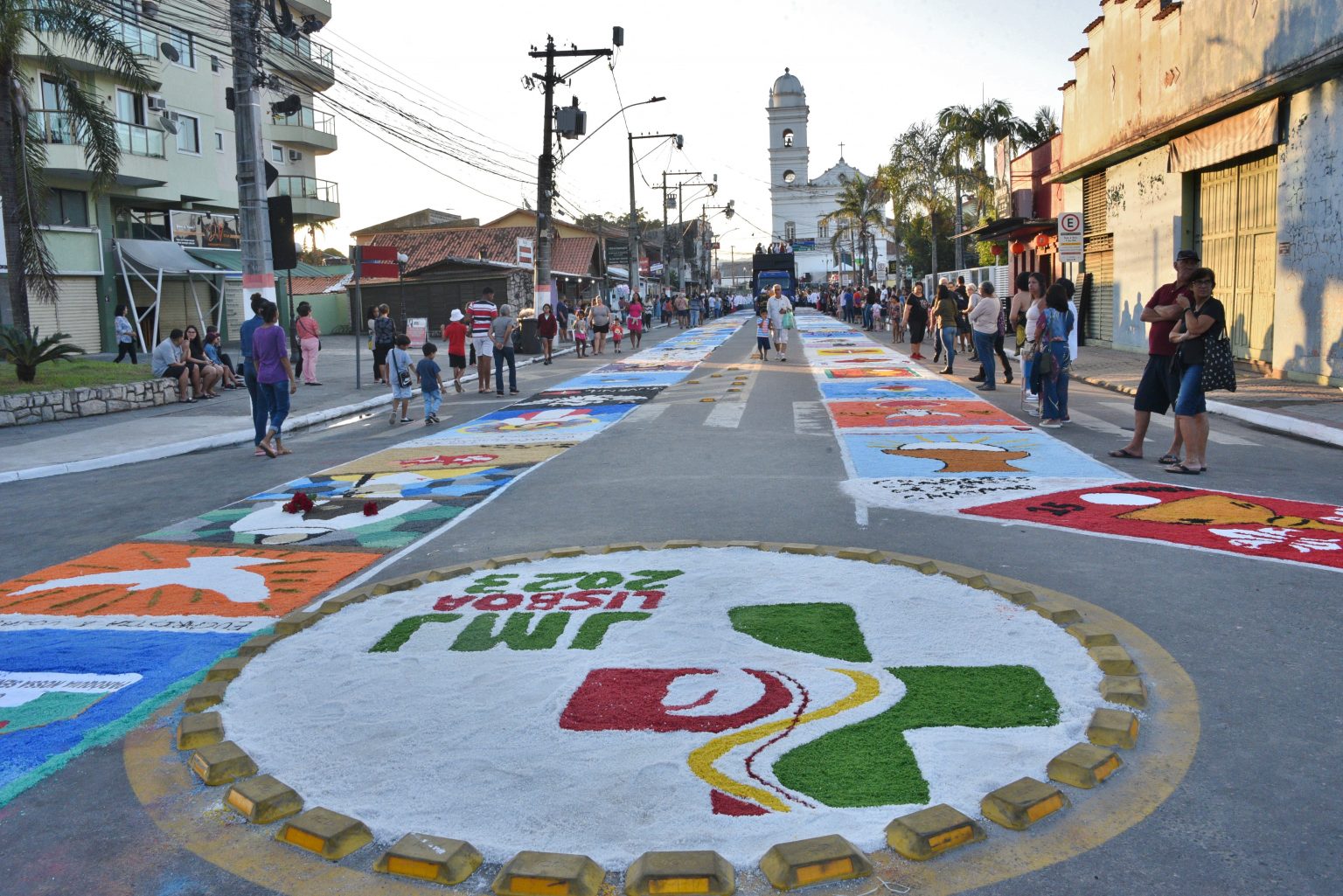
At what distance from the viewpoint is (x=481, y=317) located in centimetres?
2044

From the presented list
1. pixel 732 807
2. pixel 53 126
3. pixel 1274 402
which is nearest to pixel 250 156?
pixel 1274 402

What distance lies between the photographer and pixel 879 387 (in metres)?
19.0

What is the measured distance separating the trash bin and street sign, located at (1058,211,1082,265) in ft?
53.4

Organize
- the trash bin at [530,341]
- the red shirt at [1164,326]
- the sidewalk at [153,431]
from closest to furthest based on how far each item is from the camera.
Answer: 1. the red shirt at [1164,326]
2. the sidewalk at [153,431]
3. the trash bin at [530,341]

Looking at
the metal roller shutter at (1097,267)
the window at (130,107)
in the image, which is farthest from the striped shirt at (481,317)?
the window at (130,107)

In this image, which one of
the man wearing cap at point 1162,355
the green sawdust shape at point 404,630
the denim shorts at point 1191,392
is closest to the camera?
the green sawdust shape at point 404,630

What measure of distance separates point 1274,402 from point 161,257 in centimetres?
3050

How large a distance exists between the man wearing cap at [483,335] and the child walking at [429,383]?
423cm

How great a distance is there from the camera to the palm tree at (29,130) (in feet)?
65.1

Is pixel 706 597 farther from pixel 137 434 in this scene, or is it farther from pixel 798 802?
pixel 137 434

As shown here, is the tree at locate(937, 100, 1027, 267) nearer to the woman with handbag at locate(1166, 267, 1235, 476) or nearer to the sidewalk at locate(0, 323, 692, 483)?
the sidewalk at locate(0, 323, 692, 483)

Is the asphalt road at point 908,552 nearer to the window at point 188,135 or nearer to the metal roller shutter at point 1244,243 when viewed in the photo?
the metal roller shutter at point 1244,243

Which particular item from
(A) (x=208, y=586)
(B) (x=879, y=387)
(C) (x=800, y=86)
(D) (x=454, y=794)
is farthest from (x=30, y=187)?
(C) (x=800, y=86)

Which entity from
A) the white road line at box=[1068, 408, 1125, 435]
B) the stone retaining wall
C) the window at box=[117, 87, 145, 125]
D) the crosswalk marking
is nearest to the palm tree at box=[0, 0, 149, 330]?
the stone retaining wall
